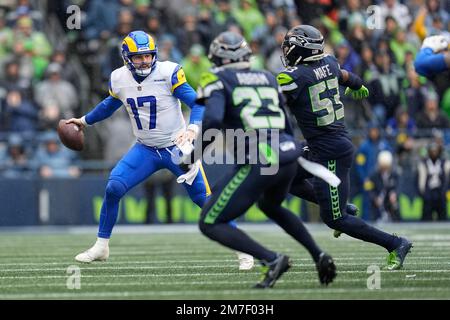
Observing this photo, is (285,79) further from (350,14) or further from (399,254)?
(350,14)

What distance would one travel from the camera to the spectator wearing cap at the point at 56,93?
16.1 meters

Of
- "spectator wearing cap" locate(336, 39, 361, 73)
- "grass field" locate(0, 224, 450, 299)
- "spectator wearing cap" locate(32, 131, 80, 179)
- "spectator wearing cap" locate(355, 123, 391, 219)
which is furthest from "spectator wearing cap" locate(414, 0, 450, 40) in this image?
"spectator wearing cap" locate(32, 131, 80, 179)

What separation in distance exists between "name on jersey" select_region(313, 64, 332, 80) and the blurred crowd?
7550 mm

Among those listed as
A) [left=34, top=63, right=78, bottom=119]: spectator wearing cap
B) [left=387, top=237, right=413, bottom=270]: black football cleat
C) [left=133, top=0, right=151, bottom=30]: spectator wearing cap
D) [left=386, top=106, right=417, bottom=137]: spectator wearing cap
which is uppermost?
[left=133, top=0, right=151, bottom=30]: spectator wearing cap

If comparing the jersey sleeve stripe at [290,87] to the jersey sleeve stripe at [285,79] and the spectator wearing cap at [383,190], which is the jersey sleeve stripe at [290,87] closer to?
the jersey sleeve stripe at [285,79]

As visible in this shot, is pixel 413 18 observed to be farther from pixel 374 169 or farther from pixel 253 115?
pixel 253 115

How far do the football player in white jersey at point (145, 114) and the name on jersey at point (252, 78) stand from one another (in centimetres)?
185

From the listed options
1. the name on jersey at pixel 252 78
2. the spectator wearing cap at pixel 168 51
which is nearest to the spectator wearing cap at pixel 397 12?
the spectator wearing cap at pixel 168 51

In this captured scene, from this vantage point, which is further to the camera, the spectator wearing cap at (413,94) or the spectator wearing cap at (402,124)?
the spectator wearing cap at (413,94)

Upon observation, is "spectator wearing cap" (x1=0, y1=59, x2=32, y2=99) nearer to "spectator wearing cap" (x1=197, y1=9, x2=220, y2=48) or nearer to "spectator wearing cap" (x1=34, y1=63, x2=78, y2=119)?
"spectator wearing cap" (x1=34, y1=63, x2=78, y2=119)

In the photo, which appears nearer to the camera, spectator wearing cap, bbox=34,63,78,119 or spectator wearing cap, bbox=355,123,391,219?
spectator wearing cap, bbox=34,63,78,119

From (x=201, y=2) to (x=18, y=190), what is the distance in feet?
14.0

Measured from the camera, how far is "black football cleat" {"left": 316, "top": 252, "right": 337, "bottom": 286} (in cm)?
700
